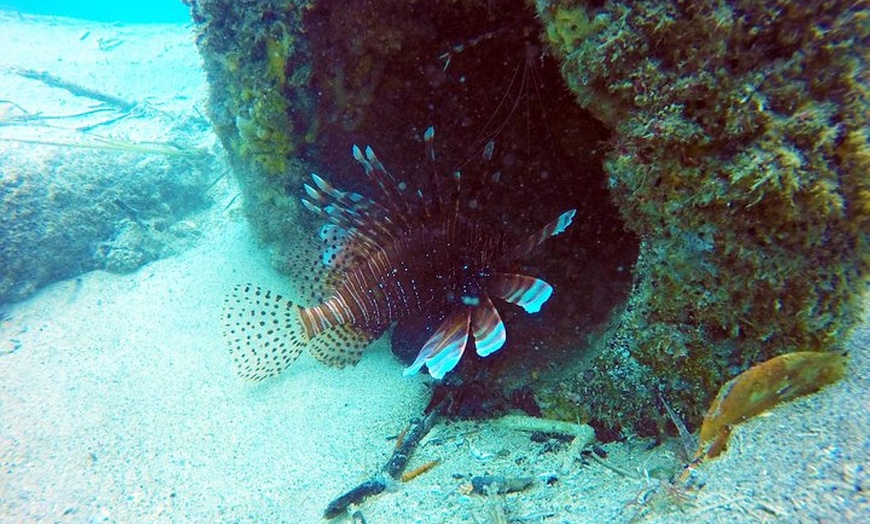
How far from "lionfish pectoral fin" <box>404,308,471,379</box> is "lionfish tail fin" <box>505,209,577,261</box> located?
46cm

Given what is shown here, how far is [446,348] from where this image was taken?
93.6 inches

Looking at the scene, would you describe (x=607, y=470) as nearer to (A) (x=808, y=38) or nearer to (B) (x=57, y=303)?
(A) (x=808, y=38)

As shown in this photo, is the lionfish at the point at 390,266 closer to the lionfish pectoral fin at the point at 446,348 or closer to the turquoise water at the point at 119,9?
the lionfish pectoral fin at the point at 446,348

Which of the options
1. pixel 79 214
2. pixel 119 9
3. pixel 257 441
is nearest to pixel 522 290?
pixel 257 441

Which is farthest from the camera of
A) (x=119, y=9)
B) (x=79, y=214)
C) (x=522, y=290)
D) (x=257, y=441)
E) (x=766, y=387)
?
(x=119, y=9)

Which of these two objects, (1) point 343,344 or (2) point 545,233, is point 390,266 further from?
(2) point 545,233

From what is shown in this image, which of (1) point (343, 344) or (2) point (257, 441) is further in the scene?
(1) point (343, 344)

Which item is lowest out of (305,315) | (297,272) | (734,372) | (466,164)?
(734,372)

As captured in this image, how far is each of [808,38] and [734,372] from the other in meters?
1.27

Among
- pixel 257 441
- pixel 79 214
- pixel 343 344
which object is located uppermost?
pixel 79 214

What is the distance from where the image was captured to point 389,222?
3.07m

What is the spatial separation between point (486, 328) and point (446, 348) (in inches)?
9.6

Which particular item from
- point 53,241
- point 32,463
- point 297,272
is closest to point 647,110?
point 297,272

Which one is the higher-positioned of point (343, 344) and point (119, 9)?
point (119, 9)
